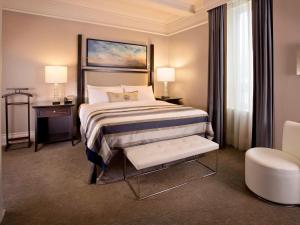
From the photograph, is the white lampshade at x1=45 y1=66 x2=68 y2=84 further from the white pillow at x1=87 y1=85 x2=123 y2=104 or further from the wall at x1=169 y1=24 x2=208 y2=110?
the wall at x1=169 y1=24 x2=208 y2=110

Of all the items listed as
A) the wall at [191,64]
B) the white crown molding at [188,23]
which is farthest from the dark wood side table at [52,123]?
the white crown molding at [188,23]

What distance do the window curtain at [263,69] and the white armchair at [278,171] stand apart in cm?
68

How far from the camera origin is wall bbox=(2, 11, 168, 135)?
144 inches

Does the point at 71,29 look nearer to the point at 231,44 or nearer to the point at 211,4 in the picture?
the point at 211,4

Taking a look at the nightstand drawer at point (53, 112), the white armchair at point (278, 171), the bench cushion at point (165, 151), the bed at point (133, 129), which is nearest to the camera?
the white armchair at point (278, 171)

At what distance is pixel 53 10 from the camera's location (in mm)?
3932

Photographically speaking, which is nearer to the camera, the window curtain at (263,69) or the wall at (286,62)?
the wall at (286,62)

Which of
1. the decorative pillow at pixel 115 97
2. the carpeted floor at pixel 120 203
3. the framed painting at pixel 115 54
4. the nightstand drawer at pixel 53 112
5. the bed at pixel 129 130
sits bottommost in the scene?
the carpeted floor at pixel 120 203

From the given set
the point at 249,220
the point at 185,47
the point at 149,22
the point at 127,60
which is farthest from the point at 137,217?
the point at 149,22

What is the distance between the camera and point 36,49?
12.6ft

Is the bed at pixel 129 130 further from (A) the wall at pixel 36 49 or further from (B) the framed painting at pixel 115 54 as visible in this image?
(B) the framed painting at pixel 115 54

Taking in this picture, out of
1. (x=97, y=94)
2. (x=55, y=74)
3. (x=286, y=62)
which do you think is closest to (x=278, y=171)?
(x=286, y=62)

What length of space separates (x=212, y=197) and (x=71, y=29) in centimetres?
415

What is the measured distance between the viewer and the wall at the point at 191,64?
171 inches
